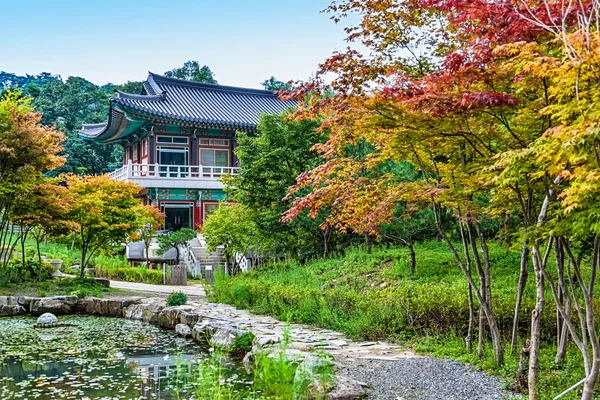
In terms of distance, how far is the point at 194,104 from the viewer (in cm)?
2969

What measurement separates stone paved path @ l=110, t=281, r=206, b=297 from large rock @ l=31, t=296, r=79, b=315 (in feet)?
9.00

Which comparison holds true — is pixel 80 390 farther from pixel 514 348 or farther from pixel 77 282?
pixel 77 282

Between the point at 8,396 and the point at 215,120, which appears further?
the point at 215,120

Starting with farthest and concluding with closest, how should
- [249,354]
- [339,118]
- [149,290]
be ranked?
[149,290] → [249,354] → [339,118]

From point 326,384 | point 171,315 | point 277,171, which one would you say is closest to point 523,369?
point 326,384

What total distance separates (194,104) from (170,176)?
4.81m

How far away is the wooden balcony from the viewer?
83.5ft

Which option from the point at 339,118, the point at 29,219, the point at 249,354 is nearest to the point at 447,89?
the point at 339,118

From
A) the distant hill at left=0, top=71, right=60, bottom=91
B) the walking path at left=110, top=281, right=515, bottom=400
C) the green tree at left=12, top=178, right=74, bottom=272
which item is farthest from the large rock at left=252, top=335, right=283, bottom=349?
the distant hill at left=0, top=71, right=60, bottom=91

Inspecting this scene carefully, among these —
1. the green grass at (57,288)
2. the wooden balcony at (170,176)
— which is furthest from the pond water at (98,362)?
the wooden balcony at (170,176)

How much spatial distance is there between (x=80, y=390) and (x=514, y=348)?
484 centimetres

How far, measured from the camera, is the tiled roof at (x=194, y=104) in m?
26.2

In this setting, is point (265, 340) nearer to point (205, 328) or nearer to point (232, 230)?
point (205, 328)

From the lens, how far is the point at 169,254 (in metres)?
21.5
